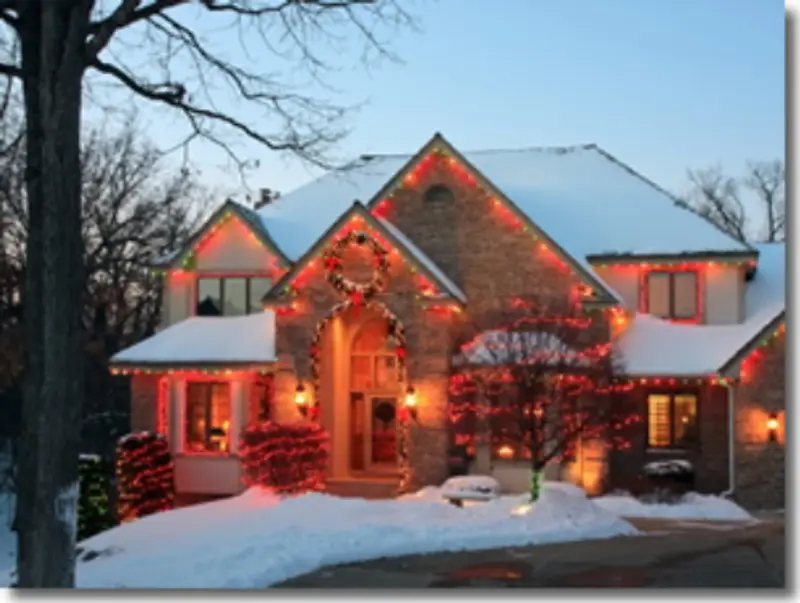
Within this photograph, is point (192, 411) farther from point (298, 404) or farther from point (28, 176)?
point (28, 176)

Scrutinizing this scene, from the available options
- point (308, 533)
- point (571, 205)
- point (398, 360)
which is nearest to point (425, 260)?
point (398, 360)

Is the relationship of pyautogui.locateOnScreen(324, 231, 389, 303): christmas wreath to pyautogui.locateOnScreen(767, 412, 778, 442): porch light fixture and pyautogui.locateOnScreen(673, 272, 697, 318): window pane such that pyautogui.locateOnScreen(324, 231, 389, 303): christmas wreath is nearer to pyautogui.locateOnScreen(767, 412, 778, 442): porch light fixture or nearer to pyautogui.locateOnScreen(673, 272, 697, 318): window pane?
pyautogui.locateOnScreen(673, 272, 697, 318): window pane

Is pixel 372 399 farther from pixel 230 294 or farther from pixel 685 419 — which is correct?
pixel 685 419

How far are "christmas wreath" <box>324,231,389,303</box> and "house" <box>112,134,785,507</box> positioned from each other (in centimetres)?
2

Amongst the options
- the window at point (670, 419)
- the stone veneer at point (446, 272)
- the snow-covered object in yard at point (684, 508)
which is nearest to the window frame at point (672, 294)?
the stone veneer at point (446, 272)

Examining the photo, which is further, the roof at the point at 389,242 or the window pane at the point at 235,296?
the window pane at the point at 235,296

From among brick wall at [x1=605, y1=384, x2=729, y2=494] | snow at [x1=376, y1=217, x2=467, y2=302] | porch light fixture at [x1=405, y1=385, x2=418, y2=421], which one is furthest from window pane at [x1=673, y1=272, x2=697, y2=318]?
porch light fixture at [x1=405, y1=385, x2=418, y2=421]

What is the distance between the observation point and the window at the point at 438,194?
1758 cm

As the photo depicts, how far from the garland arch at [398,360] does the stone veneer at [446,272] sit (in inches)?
2.9

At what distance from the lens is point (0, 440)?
16547mm

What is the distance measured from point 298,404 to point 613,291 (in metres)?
4.53

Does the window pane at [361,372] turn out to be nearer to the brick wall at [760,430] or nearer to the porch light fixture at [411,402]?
the porch light fixture at [411,402]

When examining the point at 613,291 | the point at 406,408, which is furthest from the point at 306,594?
the point at 613,291

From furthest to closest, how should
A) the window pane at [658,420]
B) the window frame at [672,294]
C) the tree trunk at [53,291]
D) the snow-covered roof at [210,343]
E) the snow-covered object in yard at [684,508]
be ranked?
the snow-covered roof at [210,343]
the window frame at [672,294]
the window pane at [658,420]
the snow-covered object in yard at [684,508]
the tree trunk at [53,291]
